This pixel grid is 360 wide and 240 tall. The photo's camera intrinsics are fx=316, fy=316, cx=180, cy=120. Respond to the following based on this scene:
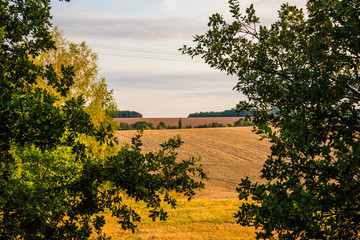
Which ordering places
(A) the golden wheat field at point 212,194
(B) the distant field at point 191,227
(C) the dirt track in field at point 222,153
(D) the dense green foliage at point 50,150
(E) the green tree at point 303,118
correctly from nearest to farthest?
(E) the green tree at point 303,118, (D) the dense green foliage at point 50,150, (B) the distant field at point 191,227, (A) the golden wheat field at point 212,194, (C) the dirt track in field at point 222,153

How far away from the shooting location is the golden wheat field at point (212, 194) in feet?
73.1

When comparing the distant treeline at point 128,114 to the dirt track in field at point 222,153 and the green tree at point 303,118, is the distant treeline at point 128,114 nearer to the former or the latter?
the dirt track in field at point 222,153

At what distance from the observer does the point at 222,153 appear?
2404 inches

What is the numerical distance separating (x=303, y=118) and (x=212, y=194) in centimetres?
3482

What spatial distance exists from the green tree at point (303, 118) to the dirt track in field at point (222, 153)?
27.9 meters

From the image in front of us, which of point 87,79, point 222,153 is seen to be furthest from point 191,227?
point 222,153

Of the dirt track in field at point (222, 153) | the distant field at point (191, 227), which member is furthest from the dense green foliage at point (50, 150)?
the dirt track in field at point (222, 153)

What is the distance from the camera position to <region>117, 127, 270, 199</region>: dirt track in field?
149 ft

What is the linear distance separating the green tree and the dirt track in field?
27909 millimetres

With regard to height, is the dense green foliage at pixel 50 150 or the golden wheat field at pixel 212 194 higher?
the dense green foliage at pixel 50 150

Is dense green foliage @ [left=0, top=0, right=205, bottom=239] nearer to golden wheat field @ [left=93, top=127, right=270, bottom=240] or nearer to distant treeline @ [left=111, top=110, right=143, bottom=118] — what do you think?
golden wheat field @ [left=93, top=127, right=270, bottom=240]

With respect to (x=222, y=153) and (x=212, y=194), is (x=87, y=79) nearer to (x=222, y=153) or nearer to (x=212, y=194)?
(x=212, y=194)

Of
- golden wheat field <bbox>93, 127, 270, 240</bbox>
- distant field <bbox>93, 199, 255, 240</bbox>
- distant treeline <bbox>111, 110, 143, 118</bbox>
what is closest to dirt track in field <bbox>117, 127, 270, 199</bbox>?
golden wheat field <bbox>93, 127, 270, 240</bbox>

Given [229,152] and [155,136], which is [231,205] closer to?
[229,152]
